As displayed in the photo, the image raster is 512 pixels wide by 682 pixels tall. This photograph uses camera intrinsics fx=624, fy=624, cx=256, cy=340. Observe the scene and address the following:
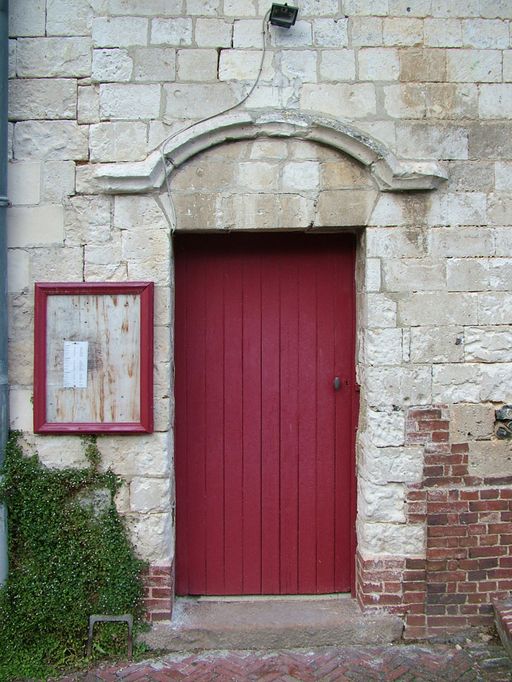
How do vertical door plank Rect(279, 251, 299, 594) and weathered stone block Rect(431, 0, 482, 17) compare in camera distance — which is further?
vertical door plank Rect(279, 251, 299, 594)

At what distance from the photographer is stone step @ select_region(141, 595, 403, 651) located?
376 cm

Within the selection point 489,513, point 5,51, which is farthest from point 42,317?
point 489,513

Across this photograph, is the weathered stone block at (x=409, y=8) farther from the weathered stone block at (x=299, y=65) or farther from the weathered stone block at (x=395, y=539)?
the weathered stone block at (x=395, y=539)

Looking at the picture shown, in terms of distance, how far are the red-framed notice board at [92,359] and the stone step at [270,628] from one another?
4.09 ft

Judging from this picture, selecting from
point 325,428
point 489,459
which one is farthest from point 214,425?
point 489,459

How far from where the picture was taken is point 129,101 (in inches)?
150

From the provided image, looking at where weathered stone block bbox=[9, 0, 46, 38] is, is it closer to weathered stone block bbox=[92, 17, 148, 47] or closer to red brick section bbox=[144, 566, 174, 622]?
weathered stone block bbox=[92, 17, 148, 47]

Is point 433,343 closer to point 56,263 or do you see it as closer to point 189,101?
point 189,101

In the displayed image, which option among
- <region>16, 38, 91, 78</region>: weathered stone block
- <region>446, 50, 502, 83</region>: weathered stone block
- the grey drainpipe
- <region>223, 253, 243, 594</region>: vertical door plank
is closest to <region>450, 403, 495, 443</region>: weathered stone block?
<region>223, 253, 243, 594</region>: vertical door plank

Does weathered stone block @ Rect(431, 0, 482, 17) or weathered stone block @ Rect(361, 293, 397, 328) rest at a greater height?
weathered stone block @ Rect(431, 0, 482, 17)

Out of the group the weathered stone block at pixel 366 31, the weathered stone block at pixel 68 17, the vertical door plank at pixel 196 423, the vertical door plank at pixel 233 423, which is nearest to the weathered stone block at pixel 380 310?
the vertical door plank at pixel 233 423

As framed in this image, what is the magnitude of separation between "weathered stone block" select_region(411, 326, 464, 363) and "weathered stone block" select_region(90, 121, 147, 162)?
6.64 ft

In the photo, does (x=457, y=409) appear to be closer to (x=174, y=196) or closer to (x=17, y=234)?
(x=174, y=196)

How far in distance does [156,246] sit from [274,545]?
6.95ft
